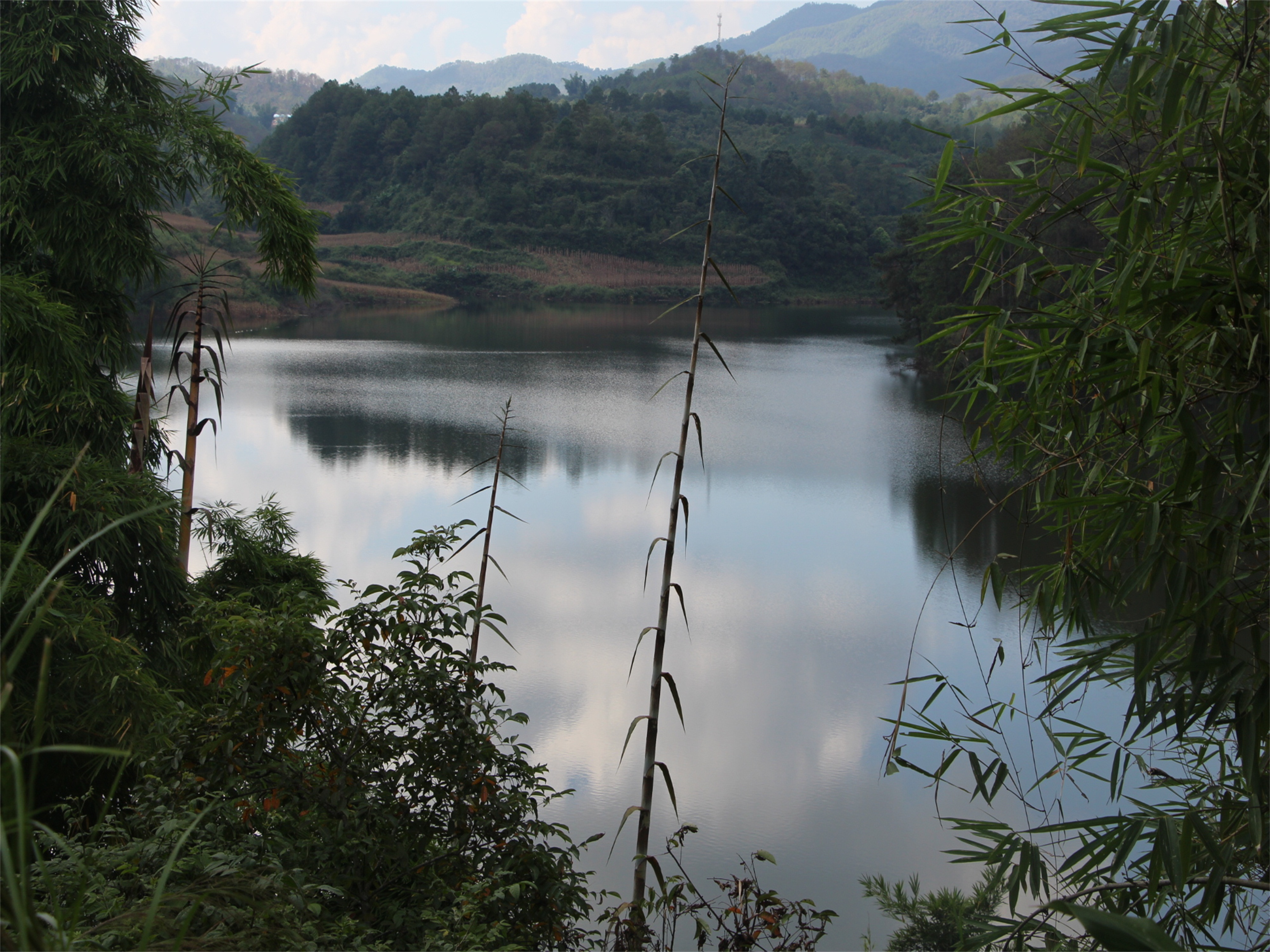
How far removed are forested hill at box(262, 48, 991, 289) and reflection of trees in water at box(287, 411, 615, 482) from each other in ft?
53.4

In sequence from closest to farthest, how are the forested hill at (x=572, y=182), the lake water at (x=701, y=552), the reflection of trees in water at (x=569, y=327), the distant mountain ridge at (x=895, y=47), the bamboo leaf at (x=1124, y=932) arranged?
the bamboo leaf at (x=1124, y=932) < the lake water at (x=701, y=552) < the reflection of trees in water at (x=569, y=327) < the forested hill at (x=572, y=182) < the distant mountain ridge at (x=895, y=47)

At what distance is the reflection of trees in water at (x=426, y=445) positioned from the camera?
886 cm

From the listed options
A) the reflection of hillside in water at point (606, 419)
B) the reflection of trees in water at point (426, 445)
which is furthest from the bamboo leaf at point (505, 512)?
the reflection of trees in water at point (426, 445)

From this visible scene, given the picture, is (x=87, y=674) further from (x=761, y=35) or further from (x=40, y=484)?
(x=761, y=35)

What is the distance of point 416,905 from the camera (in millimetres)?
1728

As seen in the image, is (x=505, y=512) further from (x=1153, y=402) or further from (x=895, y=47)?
(x=895, y=47)

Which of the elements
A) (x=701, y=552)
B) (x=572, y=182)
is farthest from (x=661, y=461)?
(x=572, y=182)

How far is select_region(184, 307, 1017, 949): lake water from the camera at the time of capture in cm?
409

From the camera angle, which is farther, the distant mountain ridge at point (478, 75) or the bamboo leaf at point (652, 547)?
the distant mountain ridge at point (478, 75)

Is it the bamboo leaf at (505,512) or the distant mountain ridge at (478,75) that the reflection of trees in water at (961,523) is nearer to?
the bamboo leaf at (505,512)

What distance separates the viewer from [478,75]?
347 ft

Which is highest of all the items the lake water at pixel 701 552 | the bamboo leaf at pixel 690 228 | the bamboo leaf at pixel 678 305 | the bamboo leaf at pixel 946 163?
the bamboo leaf at pixel 946 163

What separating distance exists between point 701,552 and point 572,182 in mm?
23274

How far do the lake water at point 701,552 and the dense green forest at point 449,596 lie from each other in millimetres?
500
